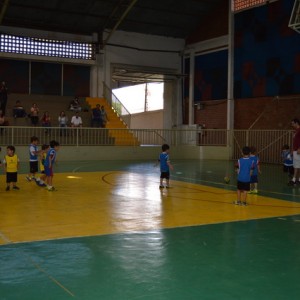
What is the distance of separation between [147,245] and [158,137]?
21.4 m

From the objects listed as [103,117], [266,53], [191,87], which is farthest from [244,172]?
[191,87]

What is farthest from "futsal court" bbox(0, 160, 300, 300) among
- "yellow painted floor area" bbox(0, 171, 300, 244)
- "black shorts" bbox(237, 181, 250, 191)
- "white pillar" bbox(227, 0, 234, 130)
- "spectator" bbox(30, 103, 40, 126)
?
"white pillar" bbox(227, 0, 234, 130)

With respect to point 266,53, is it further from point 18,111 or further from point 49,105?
point 18,111

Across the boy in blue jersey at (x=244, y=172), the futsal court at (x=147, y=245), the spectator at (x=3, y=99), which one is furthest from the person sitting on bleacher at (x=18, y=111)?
the boy in blue jersey at (x=244, y=172)

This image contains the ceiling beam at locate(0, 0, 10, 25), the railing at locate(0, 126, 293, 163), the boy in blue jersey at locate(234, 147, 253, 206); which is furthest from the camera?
the ceiling beam at locate(0, 0, 10, 25)

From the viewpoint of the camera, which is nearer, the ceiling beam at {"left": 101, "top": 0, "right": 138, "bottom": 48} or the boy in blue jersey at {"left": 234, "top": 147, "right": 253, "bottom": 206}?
the boy in blue jersey at {"left": 234, "top": 147, "right": 253, "bottom": 206}

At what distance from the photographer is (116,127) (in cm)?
2908

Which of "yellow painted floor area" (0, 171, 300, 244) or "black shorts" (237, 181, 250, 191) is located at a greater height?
"black shorts" (237, 181, 250, 191)

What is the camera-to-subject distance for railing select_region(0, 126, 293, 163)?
23406 mm

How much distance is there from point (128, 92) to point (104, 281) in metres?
42.7

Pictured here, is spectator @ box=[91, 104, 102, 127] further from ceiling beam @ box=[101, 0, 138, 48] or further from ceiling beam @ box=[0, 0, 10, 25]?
ceiling beam @ box=[0, 0, 10, 25]

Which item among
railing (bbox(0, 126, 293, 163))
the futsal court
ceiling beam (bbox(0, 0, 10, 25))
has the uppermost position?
ceiling beam (bbox(0, 0, 10, 25))

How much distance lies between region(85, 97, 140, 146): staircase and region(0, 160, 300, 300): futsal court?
569 inches

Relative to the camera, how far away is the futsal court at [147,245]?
464 cm
